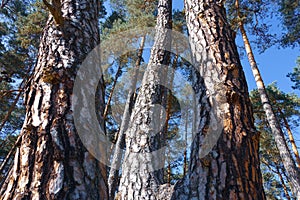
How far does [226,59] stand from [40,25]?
677cm

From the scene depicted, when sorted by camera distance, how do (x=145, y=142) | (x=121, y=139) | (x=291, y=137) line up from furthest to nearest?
(x=291, y=137) → (x=121, y=139) → (x=145, y=142)

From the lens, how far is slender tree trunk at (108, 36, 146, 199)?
4453mm

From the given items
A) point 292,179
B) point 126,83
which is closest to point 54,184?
point 292,179

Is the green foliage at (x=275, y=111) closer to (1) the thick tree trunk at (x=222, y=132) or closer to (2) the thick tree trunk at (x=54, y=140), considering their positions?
(1) the thick tree trunk at (x=222, y=132)

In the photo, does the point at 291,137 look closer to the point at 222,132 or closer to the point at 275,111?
the point at 275,111

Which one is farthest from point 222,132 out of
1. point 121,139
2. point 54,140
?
point 121,139

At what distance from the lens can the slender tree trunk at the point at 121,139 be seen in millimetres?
4453

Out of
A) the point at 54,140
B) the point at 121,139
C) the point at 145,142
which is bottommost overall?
the point at 54,140

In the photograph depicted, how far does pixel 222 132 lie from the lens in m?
1.59

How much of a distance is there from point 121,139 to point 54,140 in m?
4.75

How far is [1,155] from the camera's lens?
1011 centimetres

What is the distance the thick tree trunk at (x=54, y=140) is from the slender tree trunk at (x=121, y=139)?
1997 mm

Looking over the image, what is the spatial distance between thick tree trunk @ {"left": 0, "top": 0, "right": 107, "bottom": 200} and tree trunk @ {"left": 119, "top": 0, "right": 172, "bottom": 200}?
1209mm

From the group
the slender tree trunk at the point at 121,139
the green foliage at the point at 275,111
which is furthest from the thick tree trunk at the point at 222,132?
the green foliage at the point at 275,111
